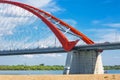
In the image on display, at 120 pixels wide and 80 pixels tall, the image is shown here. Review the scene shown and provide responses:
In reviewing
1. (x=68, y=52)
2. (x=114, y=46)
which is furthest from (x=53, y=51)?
(x=114, y=46)

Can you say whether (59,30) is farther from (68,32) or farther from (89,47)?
(89,47)

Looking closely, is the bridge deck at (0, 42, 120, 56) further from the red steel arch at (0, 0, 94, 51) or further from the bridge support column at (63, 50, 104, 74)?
the bridge support column at (63, 50, 104, 74)

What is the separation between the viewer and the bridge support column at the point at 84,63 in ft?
211

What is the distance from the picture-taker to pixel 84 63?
214 ft

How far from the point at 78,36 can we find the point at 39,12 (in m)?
9.54

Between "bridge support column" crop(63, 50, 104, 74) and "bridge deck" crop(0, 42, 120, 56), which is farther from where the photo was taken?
"bridge support column" crop(63, 50, 104, 74)

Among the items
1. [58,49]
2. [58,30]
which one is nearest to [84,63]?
[58,49]

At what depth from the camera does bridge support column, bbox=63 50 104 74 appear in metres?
64.4

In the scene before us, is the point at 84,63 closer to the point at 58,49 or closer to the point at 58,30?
the point at 58,49

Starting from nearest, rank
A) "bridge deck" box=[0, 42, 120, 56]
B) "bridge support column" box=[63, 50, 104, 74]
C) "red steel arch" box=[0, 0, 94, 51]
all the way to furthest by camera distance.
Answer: "bridge deck" box=[0, 42, 120, 56]
"bridge support column" box=[63, 50, 104, 74]
"red steel arch" box=[0, 0, 94, 51]

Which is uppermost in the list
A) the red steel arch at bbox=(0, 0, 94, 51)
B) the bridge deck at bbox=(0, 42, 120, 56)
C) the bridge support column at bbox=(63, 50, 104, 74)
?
the red steel arch at bbox=(0, 0, 94, 51)

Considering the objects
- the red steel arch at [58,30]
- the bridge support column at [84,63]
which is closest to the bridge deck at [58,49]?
the red steel arch at [58,30]

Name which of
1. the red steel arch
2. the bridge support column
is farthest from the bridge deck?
the bridge support column

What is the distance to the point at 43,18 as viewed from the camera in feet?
217
